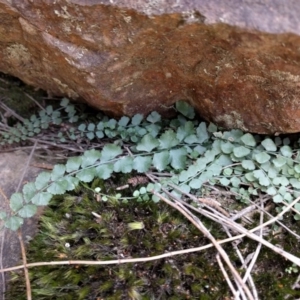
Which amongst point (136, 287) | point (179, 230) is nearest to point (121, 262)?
point (136, 287)

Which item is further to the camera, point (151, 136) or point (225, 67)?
point (151, 136)

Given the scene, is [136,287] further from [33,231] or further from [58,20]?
[58,20]

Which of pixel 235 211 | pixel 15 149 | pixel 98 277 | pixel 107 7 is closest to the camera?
pixel 107 7

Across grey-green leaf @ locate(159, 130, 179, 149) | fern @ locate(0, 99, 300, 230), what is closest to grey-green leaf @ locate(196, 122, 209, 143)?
fern @ locate(0, 99, 300, 230)

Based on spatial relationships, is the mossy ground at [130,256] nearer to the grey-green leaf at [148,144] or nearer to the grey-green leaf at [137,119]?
the grey-green leaf at [148,144]

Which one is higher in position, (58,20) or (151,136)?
(58,20)

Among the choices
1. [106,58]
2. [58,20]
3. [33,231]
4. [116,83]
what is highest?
[58,20]
